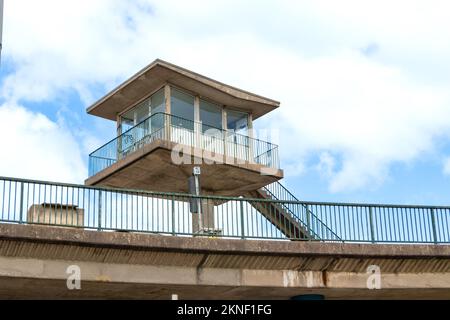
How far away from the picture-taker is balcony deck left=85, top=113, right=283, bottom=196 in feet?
109

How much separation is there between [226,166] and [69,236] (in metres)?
18.2

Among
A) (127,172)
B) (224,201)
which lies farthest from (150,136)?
(224,201)

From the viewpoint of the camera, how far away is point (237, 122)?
1457 inches

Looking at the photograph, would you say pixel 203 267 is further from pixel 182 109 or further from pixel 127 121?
pixel 127 121

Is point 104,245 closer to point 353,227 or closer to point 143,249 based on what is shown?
point 143,249

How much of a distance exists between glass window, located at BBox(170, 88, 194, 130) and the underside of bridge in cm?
1499

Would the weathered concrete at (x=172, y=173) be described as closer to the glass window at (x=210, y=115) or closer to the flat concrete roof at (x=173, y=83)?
the glass window at (x=210, y=115)

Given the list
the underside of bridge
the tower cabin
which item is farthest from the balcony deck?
the underside of bridge

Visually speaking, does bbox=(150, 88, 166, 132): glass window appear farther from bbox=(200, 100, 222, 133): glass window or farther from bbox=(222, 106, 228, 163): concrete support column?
bbox=(222, 106, 228, 163): concrete support column

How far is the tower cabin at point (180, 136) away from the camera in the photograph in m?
33.5

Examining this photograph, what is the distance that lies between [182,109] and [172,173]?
116 inches

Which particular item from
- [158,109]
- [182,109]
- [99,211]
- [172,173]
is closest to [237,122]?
[182,109]

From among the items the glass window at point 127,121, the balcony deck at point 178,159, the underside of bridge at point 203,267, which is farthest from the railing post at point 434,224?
the glass window at point 127,121

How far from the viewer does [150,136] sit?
1337 inches
